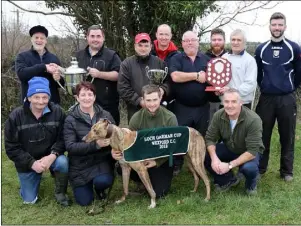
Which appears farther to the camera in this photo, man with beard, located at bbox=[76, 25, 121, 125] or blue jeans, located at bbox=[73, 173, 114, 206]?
man with beard, located at bbox=[76, 25, 121, 125]

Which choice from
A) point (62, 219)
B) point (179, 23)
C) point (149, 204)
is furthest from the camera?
point (179, 23)

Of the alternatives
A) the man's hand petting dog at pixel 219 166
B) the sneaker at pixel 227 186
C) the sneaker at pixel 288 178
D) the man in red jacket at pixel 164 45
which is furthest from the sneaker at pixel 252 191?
the man in red jacket at pixel 164 45

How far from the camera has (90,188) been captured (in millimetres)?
4934

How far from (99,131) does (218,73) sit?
1764mm

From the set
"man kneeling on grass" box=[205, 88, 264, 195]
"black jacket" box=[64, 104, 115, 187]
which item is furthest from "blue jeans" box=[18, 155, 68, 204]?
"man kneeling on grass" box=[205, 88, 264, 195]

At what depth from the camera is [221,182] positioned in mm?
5199

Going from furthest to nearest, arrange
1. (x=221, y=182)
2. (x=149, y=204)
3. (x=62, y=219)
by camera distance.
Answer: (x=221, y=182) → (x=149, y=204) → (x=62, y=219)

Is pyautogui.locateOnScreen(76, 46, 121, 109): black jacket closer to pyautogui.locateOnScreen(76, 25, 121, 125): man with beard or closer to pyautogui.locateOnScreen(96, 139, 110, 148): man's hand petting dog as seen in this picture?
pyautogui.locateOnScreen(76, 25, 121, 125): man with beard

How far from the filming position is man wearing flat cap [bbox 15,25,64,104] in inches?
211

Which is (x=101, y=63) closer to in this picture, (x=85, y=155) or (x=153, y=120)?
(x=153, y=120)

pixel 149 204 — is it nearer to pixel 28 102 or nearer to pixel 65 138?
pixel 65 138

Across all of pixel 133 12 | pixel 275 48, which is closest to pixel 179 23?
pixel 133 12

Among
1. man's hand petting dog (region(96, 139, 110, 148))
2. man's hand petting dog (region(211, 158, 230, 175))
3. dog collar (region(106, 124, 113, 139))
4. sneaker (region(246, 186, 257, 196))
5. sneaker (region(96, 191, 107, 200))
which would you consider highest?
dog collar (region(106, 124, 113, 139))

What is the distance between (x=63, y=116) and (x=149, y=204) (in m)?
1.53
